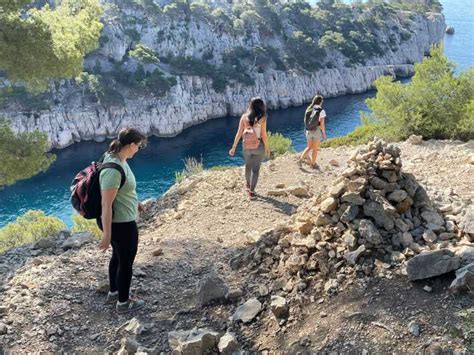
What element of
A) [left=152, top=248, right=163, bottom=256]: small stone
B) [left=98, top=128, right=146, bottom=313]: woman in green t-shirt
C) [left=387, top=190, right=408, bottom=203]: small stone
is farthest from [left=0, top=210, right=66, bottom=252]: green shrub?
[left=387, top=190, right=408, bottom=203]: small stone

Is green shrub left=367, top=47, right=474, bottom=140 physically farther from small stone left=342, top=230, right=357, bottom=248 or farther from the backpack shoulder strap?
the backpack shoulder strap

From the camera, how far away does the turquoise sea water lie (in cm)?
3153

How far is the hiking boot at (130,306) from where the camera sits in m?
4.65

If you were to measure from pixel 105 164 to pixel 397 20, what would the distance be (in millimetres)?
87639

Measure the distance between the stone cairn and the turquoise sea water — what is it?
25638 millimetres

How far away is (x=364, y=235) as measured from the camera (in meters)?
4.27

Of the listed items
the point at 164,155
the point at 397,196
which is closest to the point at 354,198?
the point at 397,196

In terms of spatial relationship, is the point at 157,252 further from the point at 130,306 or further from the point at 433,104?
the point at 433,104

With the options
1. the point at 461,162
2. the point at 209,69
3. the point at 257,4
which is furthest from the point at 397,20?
the point at 461,162

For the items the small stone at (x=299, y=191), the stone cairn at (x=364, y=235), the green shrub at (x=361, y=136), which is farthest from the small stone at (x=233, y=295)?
the green shrub at (x=361, y=136)

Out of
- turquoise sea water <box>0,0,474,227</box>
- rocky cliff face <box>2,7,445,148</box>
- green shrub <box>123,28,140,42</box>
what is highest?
green shrub <box>123,28,140,42</box>

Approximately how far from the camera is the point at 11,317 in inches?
182

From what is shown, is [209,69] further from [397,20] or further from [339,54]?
[397,20]

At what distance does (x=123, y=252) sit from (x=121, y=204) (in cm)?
47
